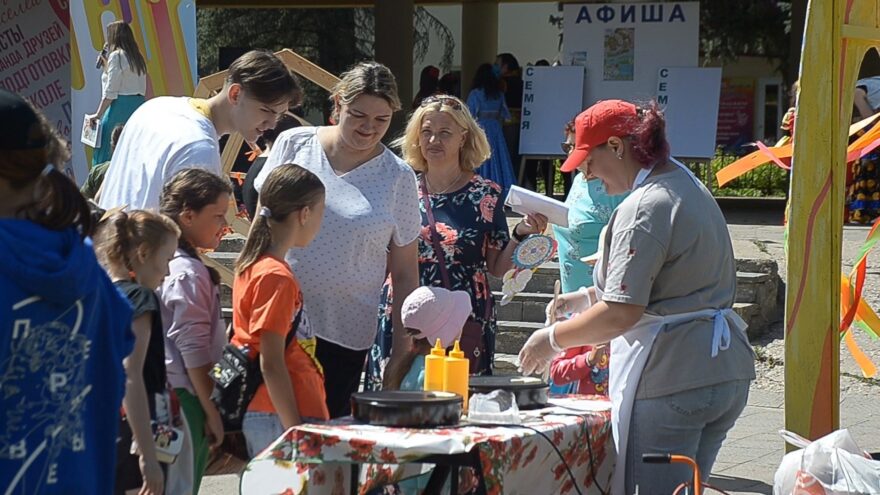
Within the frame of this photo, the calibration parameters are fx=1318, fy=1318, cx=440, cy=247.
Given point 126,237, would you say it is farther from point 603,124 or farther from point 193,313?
point 603,124

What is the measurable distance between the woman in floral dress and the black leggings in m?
0.39

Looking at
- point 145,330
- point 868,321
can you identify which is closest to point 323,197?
point 145,330

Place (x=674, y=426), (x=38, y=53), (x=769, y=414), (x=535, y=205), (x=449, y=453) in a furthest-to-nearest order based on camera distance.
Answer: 1. (x=38, y=53)
2. (x=769, y=414)
3. (x=535, y=205)
4. (x=674, y=426)
5. (x=449, y=453)

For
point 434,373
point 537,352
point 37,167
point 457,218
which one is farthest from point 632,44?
point 37,167

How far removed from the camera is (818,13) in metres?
4.32

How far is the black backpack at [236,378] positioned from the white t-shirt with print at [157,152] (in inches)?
23.4

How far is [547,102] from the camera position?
14.8 metres

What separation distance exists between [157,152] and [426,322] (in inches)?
39.2

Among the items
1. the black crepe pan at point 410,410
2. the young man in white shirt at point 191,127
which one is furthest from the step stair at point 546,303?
the black crepe pan at point 410,410

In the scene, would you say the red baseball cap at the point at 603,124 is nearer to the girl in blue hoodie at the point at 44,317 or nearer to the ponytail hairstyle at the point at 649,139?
the ponytail hairstyle at the point at 649,139

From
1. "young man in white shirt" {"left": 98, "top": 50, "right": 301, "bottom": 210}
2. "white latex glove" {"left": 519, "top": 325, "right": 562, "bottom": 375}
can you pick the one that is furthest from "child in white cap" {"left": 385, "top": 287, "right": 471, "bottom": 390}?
"young man in white shirt" {"left": 98, "top": 50, "right": 301, "bottom": 210}

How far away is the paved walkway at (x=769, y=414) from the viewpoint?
5945mm

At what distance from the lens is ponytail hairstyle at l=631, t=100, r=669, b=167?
151 inches

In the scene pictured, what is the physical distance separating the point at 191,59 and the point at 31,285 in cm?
753
